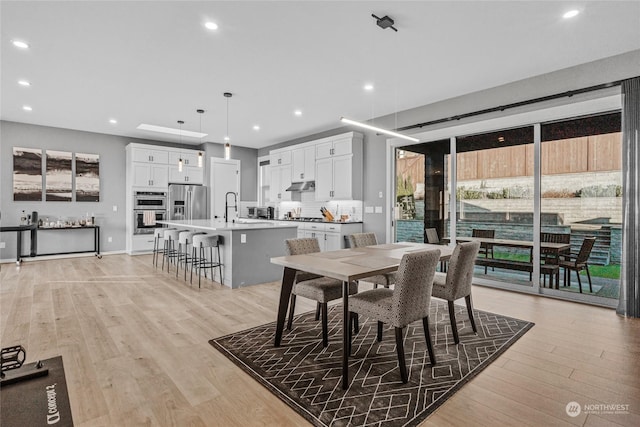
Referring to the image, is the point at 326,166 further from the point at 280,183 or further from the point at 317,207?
the point at 280,183

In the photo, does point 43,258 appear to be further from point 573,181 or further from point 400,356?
point 573,181

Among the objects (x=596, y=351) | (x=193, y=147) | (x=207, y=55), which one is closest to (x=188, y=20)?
(x=207, y=55)

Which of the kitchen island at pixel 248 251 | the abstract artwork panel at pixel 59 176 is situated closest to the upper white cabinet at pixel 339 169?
the kitchen island at pixel 248 251

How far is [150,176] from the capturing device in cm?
778

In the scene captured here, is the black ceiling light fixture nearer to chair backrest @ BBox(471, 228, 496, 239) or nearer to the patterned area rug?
the patterned area rug

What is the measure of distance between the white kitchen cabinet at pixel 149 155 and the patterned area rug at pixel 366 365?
20.3 ft

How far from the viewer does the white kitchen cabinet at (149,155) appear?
755cm

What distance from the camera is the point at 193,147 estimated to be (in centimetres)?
898

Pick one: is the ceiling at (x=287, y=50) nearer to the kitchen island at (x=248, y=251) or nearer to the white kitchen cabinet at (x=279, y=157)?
the kitchen island at (x=248, y=251)

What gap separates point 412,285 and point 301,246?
1.32m

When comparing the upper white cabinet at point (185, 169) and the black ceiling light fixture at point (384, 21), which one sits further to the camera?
the upper white cabinet at point (185, 169)

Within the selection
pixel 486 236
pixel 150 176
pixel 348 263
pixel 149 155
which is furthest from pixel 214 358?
pixel 149 155

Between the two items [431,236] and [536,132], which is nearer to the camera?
[536,132]

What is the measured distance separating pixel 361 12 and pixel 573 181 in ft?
11.1
